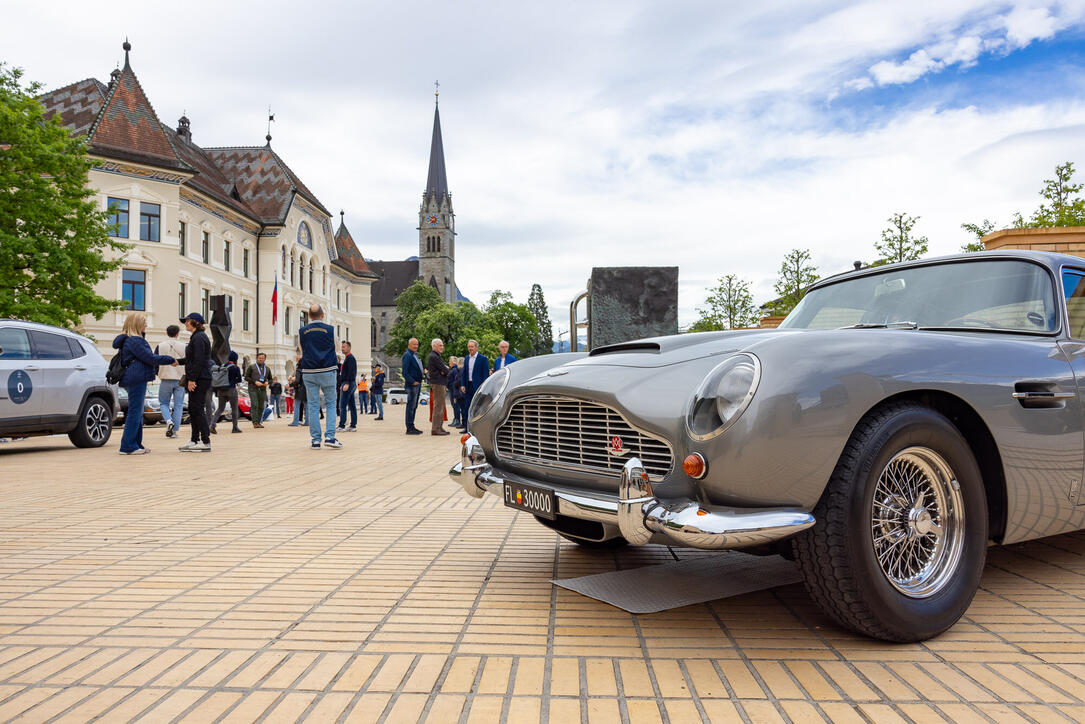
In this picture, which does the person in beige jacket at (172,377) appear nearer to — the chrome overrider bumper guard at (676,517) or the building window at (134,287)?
the chrome overrider bumper guard at (676,517)

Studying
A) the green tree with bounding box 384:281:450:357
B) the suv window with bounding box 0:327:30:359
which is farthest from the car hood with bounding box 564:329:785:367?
the green tree with bounding box 384:281:450:357

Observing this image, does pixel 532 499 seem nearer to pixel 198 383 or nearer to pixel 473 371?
pixel 198 383

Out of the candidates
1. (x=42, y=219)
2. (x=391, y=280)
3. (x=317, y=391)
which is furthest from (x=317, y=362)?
(x=391, y=280)

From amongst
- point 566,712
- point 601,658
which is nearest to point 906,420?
point 601,658

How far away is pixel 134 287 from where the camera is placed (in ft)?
119

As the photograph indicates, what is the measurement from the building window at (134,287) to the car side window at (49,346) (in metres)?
27.9

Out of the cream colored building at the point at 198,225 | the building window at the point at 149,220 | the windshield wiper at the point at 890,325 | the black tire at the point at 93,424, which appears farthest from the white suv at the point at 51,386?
the building window at the point at 149,220

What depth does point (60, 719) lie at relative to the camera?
213cm

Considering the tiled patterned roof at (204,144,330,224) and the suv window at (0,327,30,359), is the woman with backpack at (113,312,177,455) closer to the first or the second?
the suv window at (0,327,30,359)

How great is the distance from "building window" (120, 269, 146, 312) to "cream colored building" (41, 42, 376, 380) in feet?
0.15

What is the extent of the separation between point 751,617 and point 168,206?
39.6 metres

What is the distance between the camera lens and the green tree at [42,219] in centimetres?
2261

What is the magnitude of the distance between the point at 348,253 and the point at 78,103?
28682mm

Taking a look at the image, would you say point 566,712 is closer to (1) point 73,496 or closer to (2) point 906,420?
(2) point 906,420
